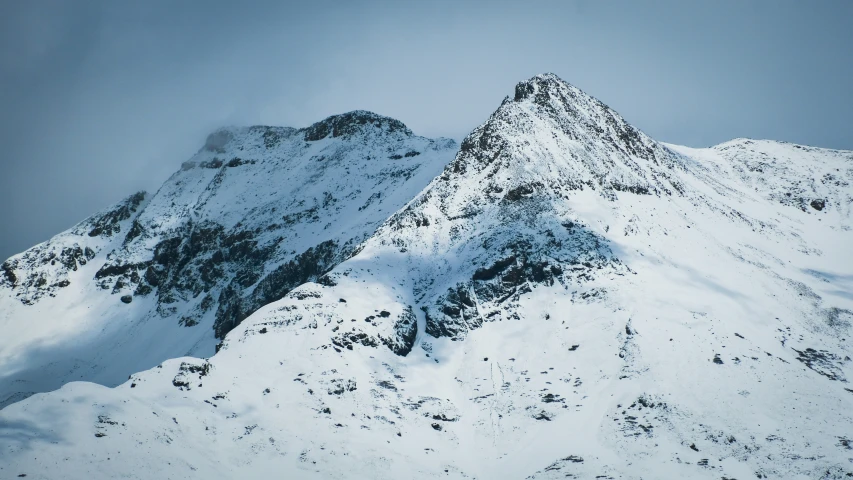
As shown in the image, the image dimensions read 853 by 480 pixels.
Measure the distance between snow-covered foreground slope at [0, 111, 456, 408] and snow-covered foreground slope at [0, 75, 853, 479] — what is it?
23.6 metres

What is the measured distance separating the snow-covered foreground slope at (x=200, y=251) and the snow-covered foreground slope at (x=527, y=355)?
23622 mm

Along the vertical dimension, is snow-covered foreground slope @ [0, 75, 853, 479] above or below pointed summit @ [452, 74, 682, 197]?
below

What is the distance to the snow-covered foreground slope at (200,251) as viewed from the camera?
9569 cm

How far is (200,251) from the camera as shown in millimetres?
114562

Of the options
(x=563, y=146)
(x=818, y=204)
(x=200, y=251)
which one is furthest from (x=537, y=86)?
(x=200, y=251)

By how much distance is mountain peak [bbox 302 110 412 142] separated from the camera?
137m

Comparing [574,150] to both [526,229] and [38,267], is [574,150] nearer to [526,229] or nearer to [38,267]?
[526,229]

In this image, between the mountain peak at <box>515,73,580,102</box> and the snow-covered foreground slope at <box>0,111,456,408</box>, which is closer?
the snow-covered foreground slope at <box>0,111,456,408</box>

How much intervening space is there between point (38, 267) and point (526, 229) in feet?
339

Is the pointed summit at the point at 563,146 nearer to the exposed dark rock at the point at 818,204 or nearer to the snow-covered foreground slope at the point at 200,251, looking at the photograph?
the snow-covered foreground slope at the point at 200,251

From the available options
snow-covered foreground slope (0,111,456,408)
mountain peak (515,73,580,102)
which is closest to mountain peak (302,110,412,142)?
snow-covered foreground slope (0,111,456,408)

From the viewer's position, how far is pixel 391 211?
96.4m

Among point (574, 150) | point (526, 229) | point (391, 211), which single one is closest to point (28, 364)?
point (391, 211)

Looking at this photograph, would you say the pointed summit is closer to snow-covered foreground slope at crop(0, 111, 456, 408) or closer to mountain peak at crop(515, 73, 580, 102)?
mountain peak at crop(515, 73, 580, 102)
